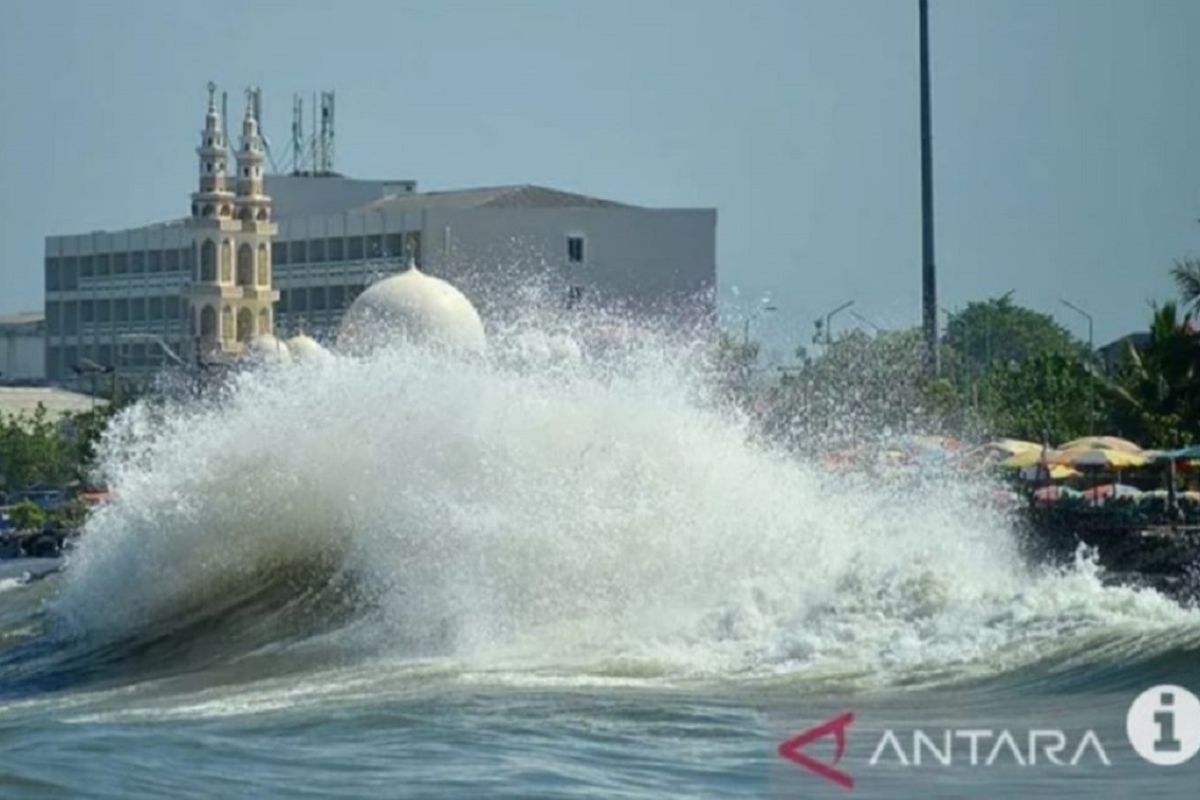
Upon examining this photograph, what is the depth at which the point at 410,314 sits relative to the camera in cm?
8856

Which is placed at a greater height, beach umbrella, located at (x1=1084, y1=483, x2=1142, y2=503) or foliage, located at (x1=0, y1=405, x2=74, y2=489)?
foliage, located at (x1=0, y1=405, x2=74, y2=489)

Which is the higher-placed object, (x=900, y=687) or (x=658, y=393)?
(x=658, y=393)

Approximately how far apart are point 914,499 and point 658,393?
10.7ft

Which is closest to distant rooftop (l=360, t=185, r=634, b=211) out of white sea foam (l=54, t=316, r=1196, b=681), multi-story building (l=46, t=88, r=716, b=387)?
multi-story building (l=46, t=88, r=716, b=387)

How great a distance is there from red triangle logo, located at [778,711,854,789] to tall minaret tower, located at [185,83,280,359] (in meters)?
92.7

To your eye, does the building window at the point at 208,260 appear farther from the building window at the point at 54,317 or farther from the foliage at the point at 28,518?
the foliage at the point at 28,518

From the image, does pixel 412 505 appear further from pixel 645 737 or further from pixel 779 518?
pixel 645 737

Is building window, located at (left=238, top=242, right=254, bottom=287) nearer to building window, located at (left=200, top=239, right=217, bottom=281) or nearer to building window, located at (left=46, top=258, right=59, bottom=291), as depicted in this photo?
building window, located at (left=200, top=239, right=217, bottom=281)

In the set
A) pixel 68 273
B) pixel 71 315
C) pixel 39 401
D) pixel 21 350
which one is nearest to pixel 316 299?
pixel 39 401

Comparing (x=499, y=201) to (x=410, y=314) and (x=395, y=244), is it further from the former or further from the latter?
(x=410, y=314)

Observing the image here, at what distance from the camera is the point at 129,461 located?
125ft

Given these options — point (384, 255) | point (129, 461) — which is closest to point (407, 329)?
point (384, 255)

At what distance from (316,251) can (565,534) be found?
9983 cm

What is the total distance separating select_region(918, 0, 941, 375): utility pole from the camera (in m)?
79.2
